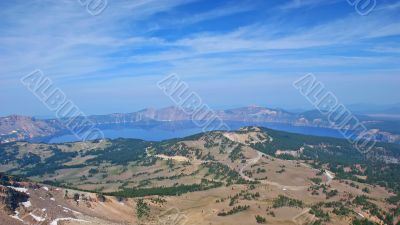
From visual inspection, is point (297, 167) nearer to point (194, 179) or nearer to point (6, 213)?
point (194, 179)

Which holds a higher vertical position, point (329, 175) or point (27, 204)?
point (27, 204)

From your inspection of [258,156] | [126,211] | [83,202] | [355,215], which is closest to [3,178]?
[83,202]

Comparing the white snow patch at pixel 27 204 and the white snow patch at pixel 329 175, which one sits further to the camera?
the white snow patch at pixel 329 175

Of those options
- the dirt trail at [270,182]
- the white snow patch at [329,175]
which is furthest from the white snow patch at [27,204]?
the white snow patch at [329,175]

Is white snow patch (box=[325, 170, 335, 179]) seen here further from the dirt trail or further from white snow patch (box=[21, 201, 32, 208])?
white snow patch (box=[21, 201, 32, 208])

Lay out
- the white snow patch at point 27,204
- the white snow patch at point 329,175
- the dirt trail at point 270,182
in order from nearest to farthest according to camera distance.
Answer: the white snow patch at point 27,204
the dirt trail at point 270,182
the white snow patch at point 329,175

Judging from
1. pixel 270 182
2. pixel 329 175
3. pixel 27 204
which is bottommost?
pixel 270 182

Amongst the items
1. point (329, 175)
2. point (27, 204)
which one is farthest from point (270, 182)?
point (27, 204)

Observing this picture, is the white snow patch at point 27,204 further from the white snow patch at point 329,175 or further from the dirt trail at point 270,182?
the white snow patch at point 329,175

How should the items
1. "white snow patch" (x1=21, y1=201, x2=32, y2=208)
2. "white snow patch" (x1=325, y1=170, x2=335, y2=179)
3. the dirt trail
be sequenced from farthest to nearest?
"white snow patch" (x1=325, y1=170, x2=335, y2=179) < the dirt trail < "white snow patch" (x1=21, y1=201, x2=32, y2=208)

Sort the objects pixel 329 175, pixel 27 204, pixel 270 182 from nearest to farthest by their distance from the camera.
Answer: pixel 27 204 < pixel 270 182 < pixel 329 175

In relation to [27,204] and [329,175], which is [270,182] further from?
[27,204]

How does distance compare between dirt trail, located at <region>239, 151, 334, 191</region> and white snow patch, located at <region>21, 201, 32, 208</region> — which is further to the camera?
dirt trail, located at <region>239, 151, 334, 191</region>

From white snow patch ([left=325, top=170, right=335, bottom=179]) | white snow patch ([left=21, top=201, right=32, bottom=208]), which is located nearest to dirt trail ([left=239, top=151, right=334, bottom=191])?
white snow patch ([left=325, top=170, right=335, bottom=179])
